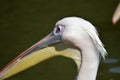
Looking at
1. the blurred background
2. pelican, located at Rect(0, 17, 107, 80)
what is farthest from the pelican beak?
the blurred background

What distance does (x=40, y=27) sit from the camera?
10.4 metres

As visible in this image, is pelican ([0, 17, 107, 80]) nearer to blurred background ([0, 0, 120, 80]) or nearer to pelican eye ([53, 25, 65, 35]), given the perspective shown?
pelican eye ([53, 25, 65, 35])

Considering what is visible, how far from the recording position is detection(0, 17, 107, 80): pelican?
4789 mm

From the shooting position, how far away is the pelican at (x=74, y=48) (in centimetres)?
479

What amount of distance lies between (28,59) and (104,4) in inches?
254

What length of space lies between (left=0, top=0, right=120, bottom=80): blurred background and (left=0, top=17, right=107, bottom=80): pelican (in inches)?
112

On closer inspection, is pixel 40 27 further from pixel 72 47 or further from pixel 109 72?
pixel 72 47

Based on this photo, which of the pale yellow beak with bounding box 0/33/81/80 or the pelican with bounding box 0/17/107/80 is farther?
the pale yellow beak with bounding box 0/33/81/80

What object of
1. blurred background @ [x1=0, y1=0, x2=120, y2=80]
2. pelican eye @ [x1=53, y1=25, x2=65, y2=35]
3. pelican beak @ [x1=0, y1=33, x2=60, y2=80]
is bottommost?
blurred background @ [x1=0, y1=0, x2=120, y2=80]

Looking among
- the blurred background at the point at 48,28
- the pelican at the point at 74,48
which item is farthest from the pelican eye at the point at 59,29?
the blurred background at the point at 48,28

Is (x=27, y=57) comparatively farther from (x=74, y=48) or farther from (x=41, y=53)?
(x=74, y=48)

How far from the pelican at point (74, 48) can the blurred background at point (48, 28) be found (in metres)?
2.85

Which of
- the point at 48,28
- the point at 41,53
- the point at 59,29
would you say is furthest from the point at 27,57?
the point at 48,28

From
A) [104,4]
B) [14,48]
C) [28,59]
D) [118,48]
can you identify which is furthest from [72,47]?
[104,4]
